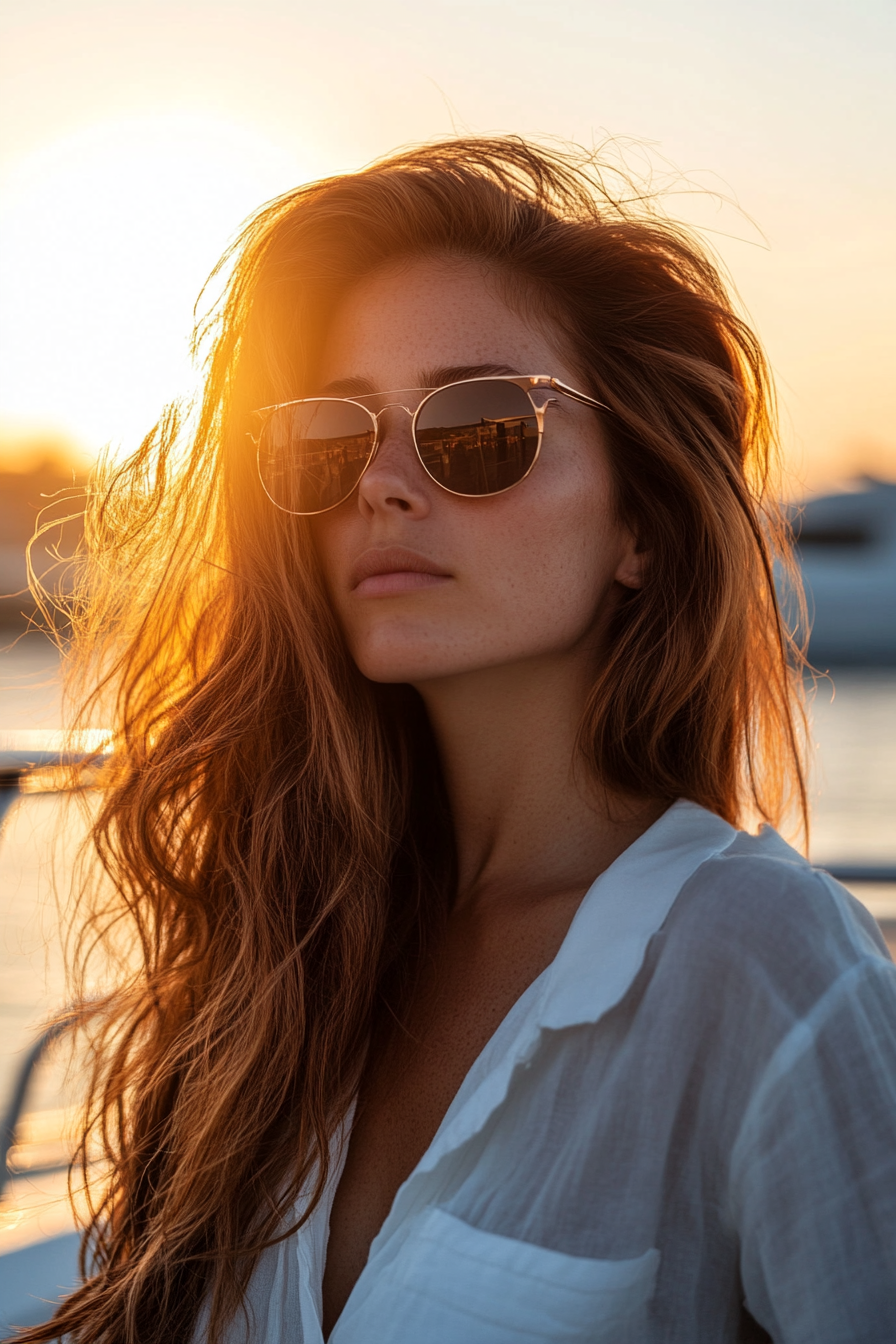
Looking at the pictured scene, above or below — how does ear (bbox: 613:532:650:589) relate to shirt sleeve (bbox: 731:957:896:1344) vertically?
above

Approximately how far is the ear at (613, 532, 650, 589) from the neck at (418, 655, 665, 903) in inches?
5.7

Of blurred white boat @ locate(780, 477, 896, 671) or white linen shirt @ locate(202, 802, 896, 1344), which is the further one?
blurred white boat @ locate(780, 477, 896, 671)

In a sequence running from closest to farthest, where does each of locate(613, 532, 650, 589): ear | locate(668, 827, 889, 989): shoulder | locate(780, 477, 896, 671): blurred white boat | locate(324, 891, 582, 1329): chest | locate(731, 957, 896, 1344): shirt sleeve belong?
locate(731, 957, 896, 1344): shirt sleeve < locate(668, 827, 889, 989): shoulder < locate(324, 891, 582, 1329): chest < locate(613, 532, 650, 589): ear < locate(780, 477, 896, 671): blurred white boat

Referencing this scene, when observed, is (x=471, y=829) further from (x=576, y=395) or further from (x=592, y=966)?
(x=576, y=395)

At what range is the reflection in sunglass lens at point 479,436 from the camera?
1.52m

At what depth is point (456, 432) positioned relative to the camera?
1530 millimetres

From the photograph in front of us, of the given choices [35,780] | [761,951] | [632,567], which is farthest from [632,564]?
[35,780]

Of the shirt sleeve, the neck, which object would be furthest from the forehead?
the shirt sleeve

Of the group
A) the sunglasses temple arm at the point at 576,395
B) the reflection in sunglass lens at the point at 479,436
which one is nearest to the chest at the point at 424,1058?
the reflection in sunglass lens at the point at 479,436

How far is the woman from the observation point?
1.12m

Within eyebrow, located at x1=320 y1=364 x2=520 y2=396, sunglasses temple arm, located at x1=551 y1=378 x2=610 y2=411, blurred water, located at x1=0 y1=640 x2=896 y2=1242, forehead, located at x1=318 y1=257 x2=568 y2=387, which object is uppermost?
forehead, located at x1=318 y1=257 x2=568 y2=387

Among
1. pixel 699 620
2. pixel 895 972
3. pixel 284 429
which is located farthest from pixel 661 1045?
pixel 284 429

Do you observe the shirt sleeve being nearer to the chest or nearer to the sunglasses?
the chest

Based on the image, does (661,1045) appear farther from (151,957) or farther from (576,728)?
(151,957)
